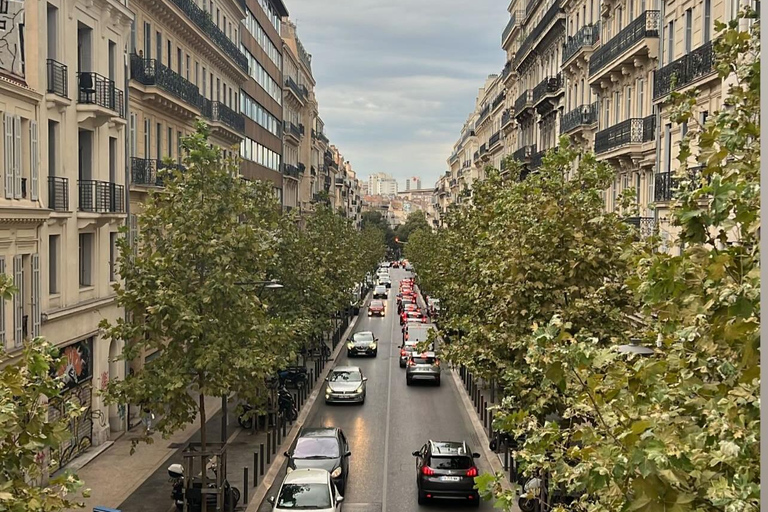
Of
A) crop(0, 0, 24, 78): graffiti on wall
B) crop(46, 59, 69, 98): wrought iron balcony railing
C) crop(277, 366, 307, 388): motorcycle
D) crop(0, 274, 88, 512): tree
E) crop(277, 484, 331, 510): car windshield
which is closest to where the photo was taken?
crop(0, 274, 88, 512): tree

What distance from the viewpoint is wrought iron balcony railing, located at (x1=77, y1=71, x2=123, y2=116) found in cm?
2692

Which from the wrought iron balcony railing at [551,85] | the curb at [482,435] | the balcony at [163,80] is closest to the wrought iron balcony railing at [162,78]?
the balcony at [163,80]

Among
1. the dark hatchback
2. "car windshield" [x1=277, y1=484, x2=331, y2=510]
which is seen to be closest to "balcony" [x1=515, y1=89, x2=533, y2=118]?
the dark hatchback

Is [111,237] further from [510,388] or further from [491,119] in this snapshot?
[491,119]

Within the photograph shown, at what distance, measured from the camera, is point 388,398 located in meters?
39.7

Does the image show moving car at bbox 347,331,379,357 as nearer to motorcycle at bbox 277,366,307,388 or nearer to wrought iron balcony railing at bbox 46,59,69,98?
motorcycle at bbox 277,366,307,388

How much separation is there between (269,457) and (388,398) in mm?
13043

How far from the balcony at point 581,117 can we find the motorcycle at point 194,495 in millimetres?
26632

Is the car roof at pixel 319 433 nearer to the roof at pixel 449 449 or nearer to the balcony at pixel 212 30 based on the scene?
the roof at pixel 449 449

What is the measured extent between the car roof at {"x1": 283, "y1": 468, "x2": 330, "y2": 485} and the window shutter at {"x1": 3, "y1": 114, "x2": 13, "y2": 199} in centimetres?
960

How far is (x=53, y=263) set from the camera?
1022 inches

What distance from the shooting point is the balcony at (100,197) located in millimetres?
27531

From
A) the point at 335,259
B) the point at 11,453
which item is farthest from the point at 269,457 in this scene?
the point at 335,259

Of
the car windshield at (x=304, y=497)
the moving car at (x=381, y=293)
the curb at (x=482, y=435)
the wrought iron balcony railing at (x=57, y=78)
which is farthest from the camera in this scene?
the moving car at (x=381, y=293)
